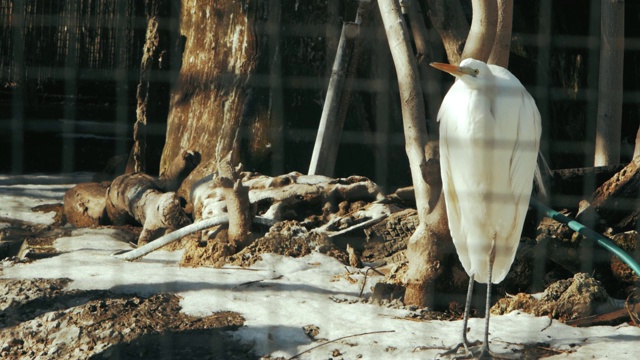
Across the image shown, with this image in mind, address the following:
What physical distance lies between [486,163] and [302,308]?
85 centimetres

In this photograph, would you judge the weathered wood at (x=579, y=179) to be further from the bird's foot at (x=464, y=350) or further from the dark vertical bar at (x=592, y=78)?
the bird's foot at (x=464, y=350)

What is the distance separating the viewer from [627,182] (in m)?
3.79

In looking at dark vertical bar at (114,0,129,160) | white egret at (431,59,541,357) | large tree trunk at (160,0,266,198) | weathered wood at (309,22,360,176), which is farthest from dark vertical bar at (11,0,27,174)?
white egret at (431,59,541,357)

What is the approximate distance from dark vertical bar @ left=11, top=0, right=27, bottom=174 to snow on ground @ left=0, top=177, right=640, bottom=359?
2172 mm

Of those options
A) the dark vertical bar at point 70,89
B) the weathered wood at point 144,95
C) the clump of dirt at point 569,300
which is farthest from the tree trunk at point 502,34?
the dark vertical bar at point 70,89

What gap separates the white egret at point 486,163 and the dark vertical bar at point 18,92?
356 cm

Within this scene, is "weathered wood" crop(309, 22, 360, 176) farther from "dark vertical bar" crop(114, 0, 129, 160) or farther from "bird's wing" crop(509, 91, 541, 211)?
"dark vertical bar" crop(114, 0, 129, 160)

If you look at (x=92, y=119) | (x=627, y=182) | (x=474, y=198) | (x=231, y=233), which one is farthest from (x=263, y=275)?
(x=92, y=119)

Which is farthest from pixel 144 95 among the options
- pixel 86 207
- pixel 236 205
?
pixel 236 205

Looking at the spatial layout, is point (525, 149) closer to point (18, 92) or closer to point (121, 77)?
point (121, 77)

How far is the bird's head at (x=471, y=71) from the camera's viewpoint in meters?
2.99

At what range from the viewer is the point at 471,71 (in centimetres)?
300

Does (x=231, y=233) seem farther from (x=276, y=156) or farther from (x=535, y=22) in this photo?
(x=535, y=22)

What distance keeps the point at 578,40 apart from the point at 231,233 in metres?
2.52
